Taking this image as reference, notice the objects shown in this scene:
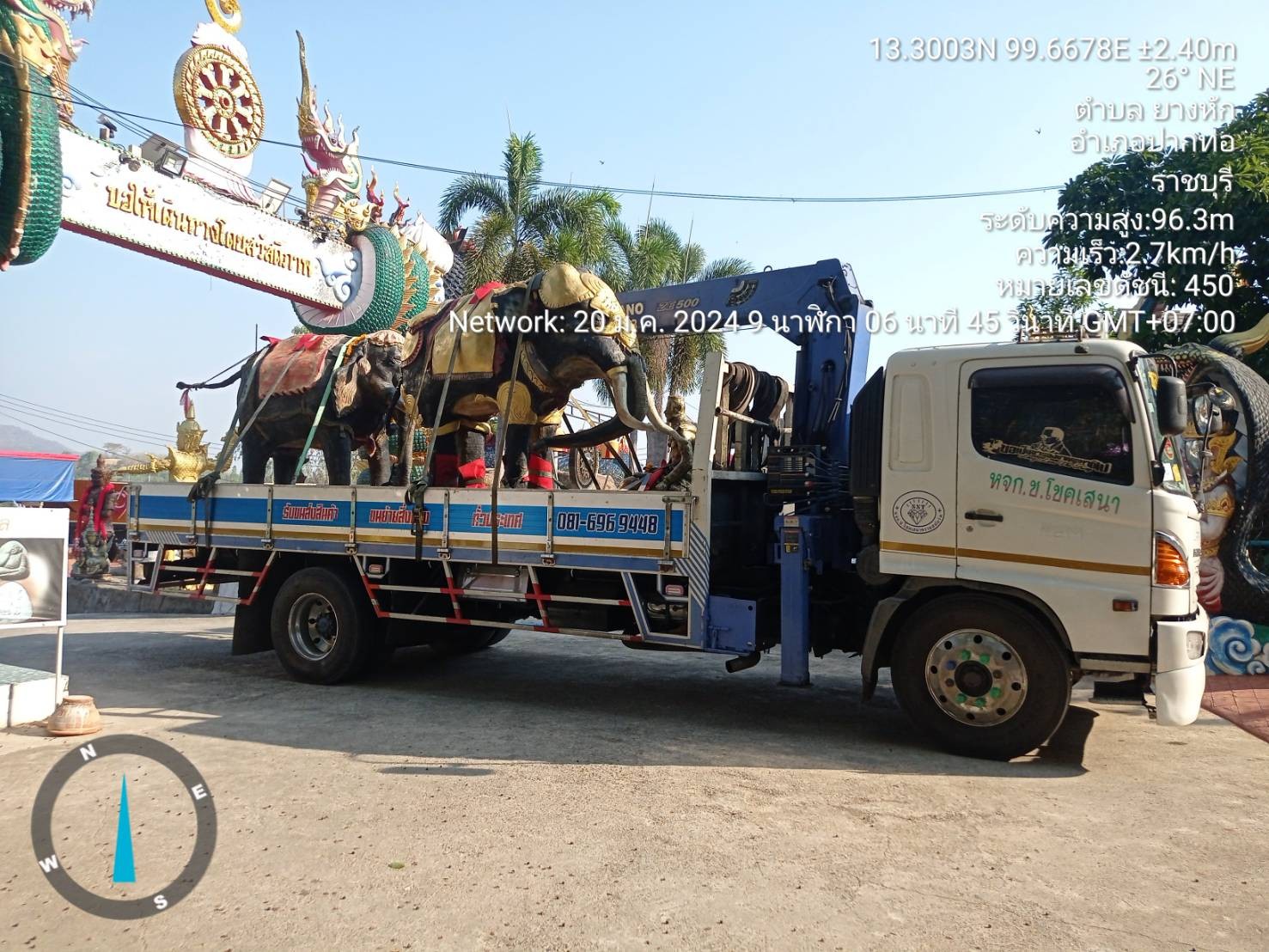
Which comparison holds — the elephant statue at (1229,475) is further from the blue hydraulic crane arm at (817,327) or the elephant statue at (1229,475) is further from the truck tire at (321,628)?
the truck tire at (321,628)

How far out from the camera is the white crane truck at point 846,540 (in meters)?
5.37

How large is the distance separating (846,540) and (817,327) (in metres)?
1.64

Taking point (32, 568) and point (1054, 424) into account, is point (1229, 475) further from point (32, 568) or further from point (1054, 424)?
point (32, 568)

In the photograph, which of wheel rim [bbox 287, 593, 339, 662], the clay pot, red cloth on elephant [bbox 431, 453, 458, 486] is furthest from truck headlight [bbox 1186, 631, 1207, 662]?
the clay pot

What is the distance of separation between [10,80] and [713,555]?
502 inches

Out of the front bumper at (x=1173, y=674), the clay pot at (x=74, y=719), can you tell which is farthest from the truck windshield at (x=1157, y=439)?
the clay pot at (x=74, y=719)

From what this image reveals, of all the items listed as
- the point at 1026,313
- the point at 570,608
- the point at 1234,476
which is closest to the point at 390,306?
the point at 1026,313

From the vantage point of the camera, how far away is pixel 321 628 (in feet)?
26.7

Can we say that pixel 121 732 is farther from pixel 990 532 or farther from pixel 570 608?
pixel 990 532

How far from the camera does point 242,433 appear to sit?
33.4 ft

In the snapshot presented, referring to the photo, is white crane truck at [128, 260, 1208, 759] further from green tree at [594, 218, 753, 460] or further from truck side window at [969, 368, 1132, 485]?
green tree at [594, 218, 753, 460]

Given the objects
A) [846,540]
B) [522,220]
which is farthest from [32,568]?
[522,220]

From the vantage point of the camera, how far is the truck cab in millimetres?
A: 5273

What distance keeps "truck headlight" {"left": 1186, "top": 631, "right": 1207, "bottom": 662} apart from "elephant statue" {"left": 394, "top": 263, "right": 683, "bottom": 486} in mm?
3928
